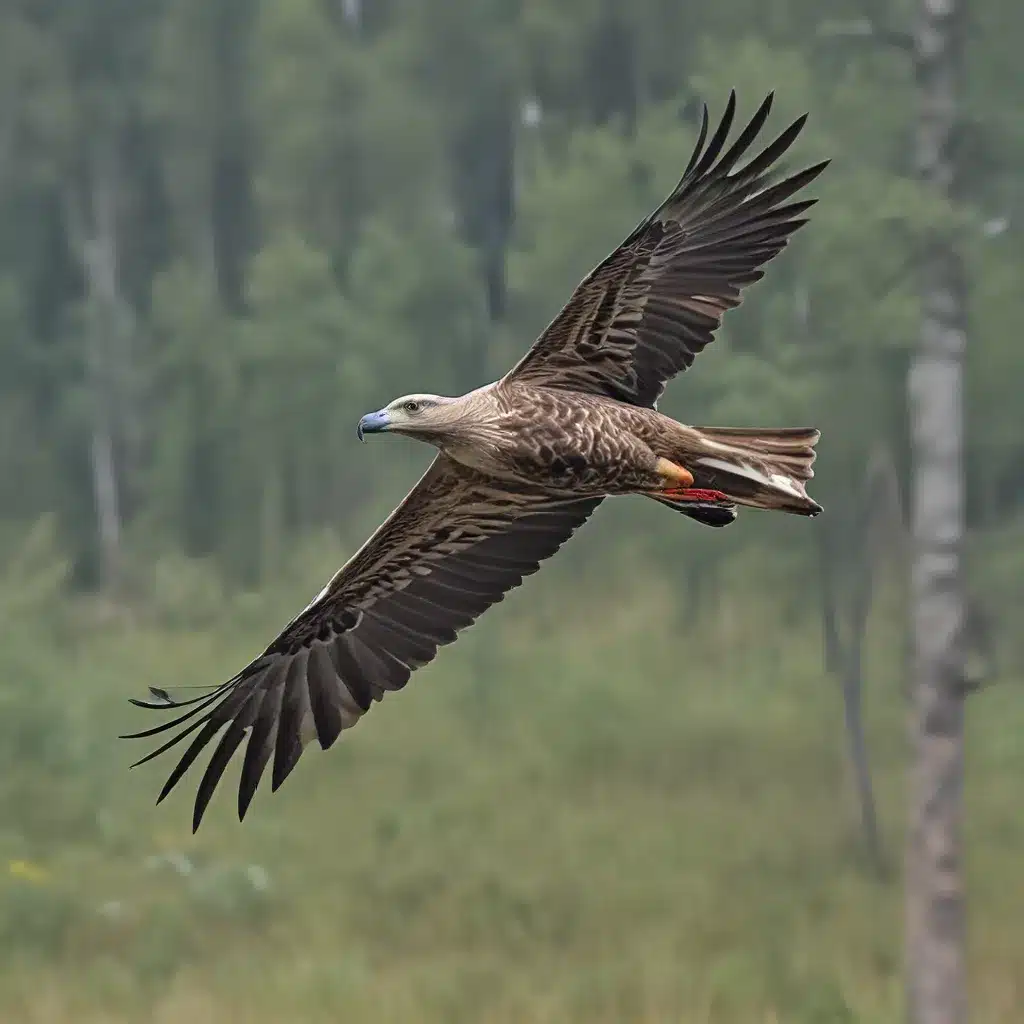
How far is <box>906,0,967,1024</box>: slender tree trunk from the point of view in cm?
1266

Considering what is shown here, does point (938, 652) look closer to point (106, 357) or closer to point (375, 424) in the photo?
point (375, 424)

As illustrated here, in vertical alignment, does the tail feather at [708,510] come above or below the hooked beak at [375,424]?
below

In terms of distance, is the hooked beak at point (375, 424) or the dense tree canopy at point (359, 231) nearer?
the hooked beak at point (375, 424)

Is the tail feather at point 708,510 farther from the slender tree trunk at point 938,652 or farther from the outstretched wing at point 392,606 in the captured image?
the slender tree trunk at point 938,652

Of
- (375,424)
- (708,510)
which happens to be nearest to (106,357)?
(375,424)

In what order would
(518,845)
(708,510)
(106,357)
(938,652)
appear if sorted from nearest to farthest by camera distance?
(708,510), (938,652), (518,845), (106,357)

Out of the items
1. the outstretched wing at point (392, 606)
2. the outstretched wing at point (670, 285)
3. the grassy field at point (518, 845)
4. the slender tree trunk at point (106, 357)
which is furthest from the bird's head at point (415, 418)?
the slender tree trunk at point (106, 357)

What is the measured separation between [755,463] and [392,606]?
66.3 inches

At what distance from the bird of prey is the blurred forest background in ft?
19.2

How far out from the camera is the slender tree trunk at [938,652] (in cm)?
1266

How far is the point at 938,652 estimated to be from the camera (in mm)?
12609

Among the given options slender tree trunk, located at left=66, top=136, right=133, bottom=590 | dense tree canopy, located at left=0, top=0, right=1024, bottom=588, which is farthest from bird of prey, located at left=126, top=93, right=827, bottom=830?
slender tree trunk, located at left=66, top=136, right=133, bottom=590

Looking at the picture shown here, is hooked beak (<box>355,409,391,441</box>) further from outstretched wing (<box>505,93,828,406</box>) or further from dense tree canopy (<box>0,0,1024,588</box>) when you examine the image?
dense tree canopy (<box>0,0,1024,588</box>)

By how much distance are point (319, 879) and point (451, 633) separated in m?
8.63
